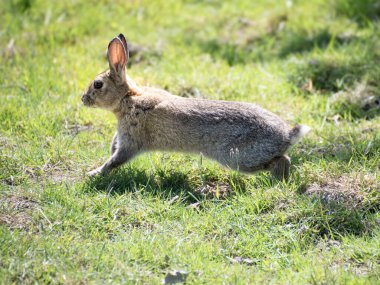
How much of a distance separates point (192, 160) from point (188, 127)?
16.0 inches

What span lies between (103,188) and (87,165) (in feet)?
1.64

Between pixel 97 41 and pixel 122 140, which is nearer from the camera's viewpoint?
pixel 122 140

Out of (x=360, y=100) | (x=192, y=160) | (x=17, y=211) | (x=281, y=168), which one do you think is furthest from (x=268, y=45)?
(x=17, y=211)

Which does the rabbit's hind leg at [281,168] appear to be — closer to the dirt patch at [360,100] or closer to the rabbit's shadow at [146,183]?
the rabbit's shadow at [146,183]

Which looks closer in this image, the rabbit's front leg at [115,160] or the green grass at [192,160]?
the green grass at [192,160]

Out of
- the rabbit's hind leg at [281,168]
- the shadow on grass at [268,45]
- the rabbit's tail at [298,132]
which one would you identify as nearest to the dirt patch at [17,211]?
the rabbit's hind leg at [281,168]

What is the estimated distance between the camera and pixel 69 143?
5738 millimetres

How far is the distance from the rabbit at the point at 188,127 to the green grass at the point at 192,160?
6.5 inches

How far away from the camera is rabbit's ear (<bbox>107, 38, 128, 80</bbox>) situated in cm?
560

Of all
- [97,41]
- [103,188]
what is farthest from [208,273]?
[97,41]

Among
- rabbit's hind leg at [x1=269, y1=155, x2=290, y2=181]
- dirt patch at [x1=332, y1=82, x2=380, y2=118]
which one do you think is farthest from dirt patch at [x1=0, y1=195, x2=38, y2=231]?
dirt patch at [x1=332, y1=82, x2=380, y2=118]

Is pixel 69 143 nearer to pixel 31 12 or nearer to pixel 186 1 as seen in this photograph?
pixel 31 12

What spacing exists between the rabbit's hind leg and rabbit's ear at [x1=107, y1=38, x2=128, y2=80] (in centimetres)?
171

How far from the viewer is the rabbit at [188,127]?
5277 mm
